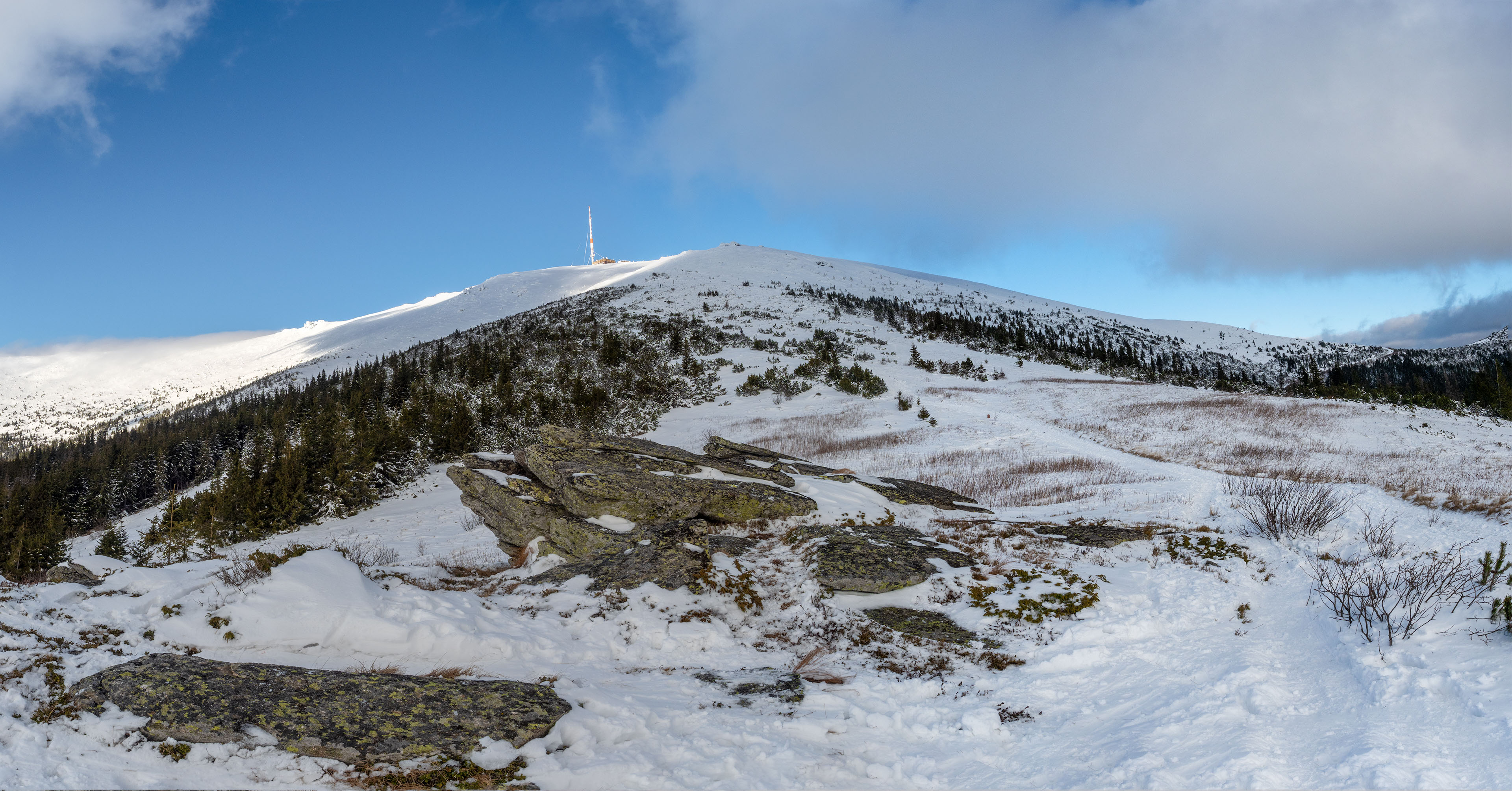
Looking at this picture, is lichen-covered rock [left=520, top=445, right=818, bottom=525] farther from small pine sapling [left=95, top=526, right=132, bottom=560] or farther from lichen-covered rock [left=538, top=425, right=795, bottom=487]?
small pine sapling [left=95, top=526, right=132, bottom=560]

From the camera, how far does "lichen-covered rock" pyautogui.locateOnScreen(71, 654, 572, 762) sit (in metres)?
4.20

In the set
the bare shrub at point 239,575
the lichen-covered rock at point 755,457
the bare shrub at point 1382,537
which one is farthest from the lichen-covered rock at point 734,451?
the bare shrub at point 1382,537

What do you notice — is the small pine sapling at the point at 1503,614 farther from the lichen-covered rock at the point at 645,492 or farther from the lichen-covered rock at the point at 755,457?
the lichen-covered rock at the point at 755,457

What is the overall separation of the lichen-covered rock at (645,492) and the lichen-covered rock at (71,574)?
6427 millimetres

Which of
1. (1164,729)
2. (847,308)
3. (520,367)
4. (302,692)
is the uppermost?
(847,308)

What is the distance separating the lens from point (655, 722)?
18.0 ft

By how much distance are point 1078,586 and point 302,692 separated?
8.99 m

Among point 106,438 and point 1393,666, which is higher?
point 106,438

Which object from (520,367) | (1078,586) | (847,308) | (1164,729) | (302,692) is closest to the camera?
(302,692)

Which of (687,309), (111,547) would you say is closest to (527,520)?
(111,547)

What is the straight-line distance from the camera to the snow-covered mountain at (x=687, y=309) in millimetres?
74438

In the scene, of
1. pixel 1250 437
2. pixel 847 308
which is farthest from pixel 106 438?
pixel 1250 437

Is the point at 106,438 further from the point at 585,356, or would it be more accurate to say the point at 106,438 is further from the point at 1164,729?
the point at 1164,729

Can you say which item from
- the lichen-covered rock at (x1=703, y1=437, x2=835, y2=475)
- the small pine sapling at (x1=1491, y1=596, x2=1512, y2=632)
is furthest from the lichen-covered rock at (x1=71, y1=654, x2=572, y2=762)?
the lichen-covered rock at (x1=703, y1=437, x2=835, y2=475)
